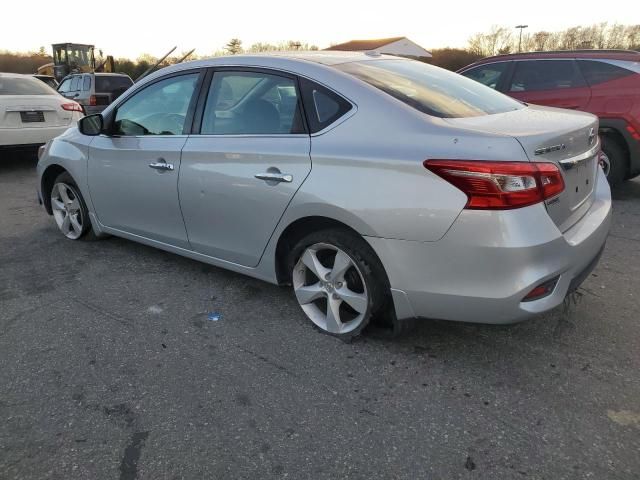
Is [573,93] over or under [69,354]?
over

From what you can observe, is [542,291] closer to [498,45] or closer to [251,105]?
[251,105]

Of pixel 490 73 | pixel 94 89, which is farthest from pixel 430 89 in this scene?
pixel 94 89

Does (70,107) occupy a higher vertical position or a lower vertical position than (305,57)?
lower

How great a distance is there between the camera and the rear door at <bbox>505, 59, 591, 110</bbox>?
629cm

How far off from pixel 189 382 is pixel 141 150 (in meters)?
1.93

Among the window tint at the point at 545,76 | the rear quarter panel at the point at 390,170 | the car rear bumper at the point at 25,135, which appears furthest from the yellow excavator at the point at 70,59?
the rear quarter panel at the point at 390,170

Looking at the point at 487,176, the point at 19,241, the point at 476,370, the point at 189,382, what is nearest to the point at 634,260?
the point at 476,370

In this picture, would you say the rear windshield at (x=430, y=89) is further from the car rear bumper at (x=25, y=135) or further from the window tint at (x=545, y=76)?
the car rear bumper at (x=25, y=135)

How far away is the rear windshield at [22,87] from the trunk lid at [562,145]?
843 cm

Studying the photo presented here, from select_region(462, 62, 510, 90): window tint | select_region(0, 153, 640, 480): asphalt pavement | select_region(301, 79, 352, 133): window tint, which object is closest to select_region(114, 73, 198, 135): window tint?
select_region(301, 79, 352, 133): window tint

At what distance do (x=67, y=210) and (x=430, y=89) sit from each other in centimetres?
359

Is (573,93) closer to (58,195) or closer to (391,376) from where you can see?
(391,376)

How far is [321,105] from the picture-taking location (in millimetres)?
2984

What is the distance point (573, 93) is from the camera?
6305 mm
